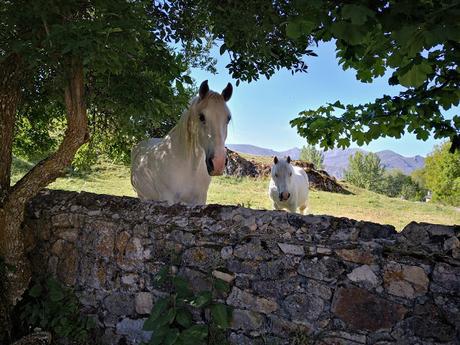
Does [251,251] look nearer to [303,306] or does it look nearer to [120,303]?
[303,306]

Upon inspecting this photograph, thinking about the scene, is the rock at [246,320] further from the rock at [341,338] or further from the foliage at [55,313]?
the foliage at [55,313]

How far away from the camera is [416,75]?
2.24m

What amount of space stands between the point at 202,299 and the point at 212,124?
2252mm

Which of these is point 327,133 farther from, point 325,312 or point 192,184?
point 325,312

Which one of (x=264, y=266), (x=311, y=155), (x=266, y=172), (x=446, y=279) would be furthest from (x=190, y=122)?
(x=311, y=155)

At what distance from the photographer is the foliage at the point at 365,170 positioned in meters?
70.8

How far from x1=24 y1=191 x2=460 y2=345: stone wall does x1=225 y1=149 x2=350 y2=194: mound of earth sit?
2242cm

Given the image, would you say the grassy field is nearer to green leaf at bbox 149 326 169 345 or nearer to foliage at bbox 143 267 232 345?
foliage at bbox 143 267 232 345

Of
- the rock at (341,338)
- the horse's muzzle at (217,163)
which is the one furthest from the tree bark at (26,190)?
the rock at (341,338)

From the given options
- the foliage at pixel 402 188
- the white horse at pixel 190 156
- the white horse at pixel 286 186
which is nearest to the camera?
the white horse at pixel 190 156

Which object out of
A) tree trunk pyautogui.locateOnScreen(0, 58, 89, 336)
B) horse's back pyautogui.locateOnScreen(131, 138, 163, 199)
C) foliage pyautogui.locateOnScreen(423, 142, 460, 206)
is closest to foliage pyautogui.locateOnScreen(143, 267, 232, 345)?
tree trunk pyautogui.locateOnScreen(0, 58, 89, 336)

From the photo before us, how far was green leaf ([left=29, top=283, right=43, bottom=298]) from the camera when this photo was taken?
4199mm

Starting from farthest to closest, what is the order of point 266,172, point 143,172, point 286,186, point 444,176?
point 444,176 → point 266,172 → point 286,186 → point 143,172

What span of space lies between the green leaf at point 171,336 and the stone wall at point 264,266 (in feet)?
1.49
